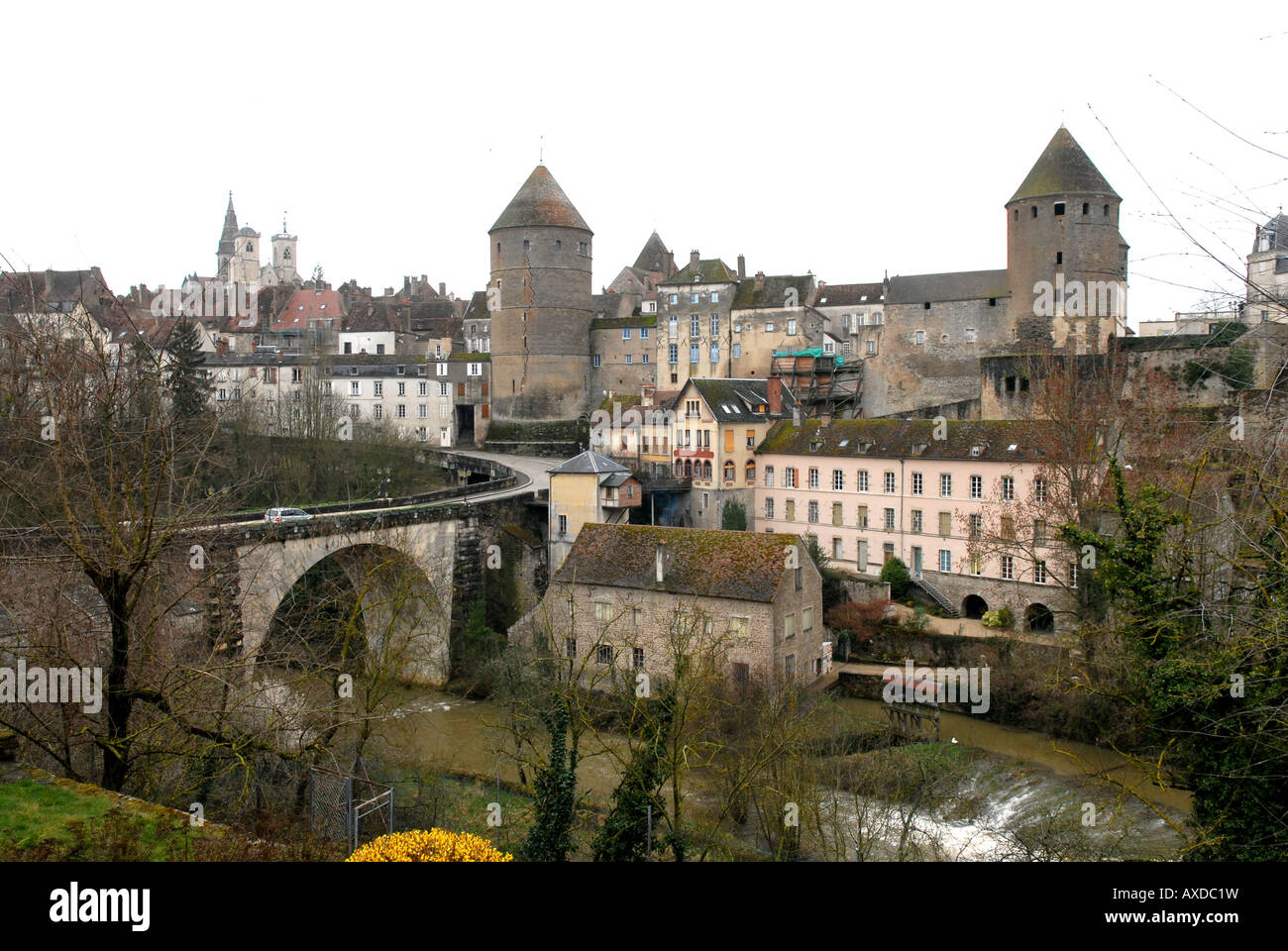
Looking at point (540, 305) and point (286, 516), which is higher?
point (540, 305)

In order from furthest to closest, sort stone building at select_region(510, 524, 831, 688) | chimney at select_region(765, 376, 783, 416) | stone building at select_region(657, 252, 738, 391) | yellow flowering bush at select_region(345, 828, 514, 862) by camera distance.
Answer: stone building at select_region(657, 252, 738, 391), chimney at select_region(765, 376, 783, 416), stone building at select_region(510, 524, 831, 688), yellow flowering bush at select_region(345, 828, 514, 862)

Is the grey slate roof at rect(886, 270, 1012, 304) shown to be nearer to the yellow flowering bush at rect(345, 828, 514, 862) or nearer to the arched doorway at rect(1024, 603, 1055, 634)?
the arched doorway at rect(1024, 603, 1055, 634)

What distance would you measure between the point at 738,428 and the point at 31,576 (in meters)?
22.5

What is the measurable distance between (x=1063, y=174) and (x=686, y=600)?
21633 millimetres

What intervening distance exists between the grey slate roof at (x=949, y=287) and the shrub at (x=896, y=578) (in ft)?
44.7

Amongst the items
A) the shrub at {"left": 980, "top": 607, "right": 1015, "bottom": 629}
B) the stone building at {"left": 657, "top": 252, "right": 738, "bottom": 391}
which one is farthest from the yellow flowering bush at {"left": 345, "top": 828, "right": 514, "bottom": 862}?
the stone building at {"left": 657, "top": 252, "right": 738, "bottom": 391}

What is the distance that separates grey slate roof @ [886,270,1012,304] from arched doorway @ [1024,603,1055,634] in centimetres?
1452

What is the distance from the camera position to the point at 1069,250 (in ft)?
112

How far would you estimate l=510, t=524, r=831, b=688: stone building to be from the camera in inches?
822

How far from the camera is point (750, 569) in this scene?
21.6 m

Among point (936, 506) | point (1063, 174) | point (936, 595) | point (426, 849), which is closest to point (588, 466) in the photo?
point (936, 506)

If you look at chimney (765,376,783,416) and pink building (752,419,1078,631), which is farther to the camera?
chimney (765,376,783,416)

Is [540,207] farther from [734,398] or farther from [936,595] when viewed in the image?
[936,595]

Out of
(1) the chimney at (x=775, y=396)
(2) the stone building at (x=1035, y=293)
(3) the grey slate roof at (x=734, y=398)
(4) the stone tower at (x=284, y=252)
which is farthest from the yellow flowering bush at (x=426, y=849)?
(4) the stone tower at (x=284, y=252)
